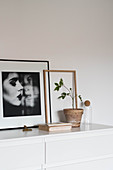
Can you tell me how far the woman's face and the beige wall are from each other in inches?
7.1

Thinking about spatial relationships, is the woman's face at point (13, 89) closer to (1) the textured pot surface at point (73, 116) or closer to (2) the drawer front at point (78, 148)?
(1) the textured pot surface at point (73, 116)

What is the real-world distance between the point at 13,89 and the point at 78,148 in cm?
73

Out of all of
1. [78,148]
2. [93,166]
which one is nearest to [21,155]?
[78,148]

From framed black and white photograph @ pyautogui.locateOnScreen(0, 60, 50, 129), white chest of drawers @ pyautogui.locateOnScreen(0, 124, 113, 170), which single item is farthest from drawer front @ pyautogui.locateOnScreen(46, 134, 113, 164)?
framed black and white photograph @ pyautogui.locateOnScreen(0, 60, 50, 129)

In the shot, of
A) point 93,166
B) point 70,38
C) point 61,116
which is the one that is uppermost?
point 70,38

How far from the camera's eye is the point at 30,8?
255cm

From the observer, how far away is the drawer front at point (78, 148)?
6.81 feet

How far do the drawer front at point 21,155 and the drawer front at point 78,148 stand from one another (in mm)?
69

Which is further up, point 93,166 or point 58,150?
point 58,150

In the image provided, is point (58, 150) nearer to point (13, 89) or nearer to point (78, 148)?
point (78, 148)

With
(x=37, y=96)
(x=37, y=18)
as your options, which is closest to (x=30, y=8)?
(x=37, y=18)

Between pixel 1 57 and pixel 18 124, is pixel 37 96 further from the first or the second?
pixel 1 57

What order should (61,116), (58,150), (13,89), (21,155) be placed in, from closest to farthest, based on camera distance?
1. (21,155)
2. (58,150)
3. (13,89)
4. (61,116)

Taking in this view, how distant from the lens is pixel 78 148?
2180 mm
